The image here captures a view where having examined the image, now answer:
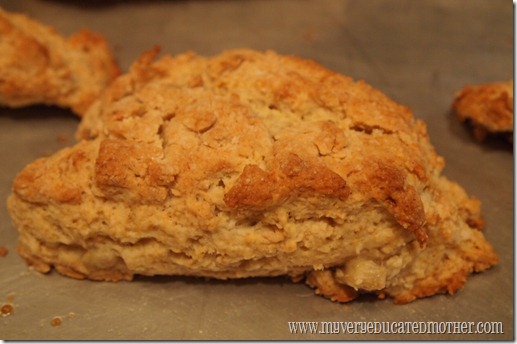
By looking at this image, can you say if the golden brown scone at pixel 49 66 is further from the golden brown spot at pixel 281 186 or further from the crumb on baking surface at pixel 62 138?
the golden brown spot at pixel 281 186

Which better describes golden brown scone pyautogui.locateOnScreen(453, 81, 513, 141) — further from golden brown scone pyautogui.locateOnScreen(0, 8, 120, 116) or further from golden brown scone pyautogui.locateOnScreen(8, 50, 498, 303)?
golden brown scone pyautogui.locateOnScreen(0, 8, 120, 116)

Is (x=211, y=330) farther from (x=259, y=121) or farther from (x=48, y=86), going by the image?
(x=48, y=86)

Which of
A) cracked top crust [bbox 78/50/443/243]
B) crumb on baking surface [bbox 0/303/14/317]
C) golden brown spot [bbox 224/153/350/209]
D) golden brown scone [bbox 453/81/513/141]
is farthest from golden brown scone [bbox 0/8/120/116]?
golden brown scone [bbox 453/81/513/141]

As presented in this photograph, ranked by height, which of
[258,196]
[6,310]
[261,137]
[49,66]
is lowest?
[6,310]

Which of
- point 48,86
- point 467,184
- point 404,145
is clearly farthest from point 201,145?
point 467,184

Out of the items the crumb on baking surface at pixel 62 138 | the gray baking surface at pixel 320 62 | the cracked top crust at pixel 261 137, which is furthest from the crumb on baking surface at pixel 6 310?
the crumb on baking surface at pixel 62 138

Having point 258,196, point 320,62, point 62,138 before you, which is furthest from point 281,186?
point 320,62

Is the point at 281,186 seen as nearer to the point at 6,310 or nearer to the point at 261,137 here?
the point at 261,137
